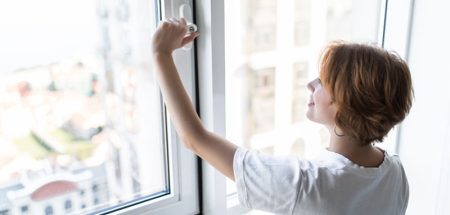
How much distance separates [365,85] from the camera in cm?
83

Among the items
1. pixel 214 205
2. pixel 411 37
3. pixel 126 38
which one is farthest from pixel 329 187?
pixel 411 37

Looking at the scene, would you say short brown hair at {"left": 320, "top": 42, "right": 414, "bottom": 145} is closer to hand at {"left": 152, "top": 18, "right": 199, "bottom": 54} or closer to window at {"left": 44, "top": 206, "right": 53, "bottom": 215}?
hand at {"left": 152, "top": 18, "right": 199, "bottom": 54}

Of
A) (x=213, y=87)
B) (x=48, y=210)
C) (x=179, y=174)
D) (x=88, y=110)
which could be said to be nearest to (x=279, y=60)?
(x=213, y=87)

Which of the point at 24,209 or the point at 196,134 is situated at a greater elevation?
the point at 196,134

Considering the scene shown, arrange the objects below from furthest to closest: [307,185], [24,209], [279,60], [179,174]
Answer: [279,60]
[179,174]
[24,209]
[307,185]

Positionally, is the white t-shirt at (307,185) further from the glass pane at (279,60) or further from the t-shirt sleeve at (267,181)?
the glass pane at (279,60)

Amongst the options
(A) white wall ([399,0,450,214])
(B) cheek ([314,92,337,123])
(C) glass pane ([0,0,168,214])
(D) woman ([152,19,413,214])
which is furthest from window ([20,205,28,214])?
(A) white wall ([399,0,450,214])

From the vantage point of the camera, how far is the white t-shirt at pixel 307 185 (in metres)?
0.83

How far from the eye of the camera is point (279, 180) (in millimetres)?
831

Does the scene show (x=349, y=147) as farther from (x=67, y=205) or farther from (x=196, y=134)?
(x=67, y=205)

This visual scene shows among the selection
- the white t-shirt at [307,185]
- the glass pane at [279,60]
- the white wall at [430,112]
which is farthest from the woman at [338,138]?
the white wall at [430,112]

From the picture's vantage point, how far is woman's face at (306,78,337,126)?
88 cm

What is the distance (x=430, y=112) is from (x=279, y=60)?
1.42 ft

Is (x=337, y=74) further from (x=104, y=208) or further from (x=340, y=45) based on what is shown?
(x=104, y=208)
